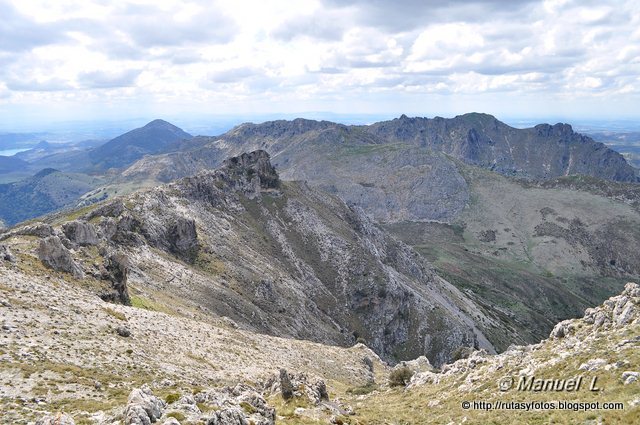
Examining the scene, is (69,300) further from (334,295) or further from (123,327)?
(334,295)

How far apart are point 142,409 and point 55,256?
45694 millimetres

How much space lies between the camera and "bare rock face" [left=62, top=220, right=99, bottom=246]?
7919cm

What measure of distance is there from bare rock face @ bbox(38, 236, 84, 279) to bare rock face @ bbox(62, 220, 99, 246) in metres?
16.1

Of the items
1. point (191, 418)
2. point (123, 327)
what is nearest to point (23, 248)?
point (123, 327)

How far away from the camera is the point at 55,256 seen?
62625mm

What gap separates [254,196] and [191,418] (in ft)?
439

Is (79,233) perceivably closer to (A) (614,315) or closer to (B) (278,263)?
(B) (278,263)

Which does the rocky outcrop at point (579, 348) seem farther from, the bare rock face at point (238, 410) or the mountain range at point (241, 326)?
the bare rock face at point (238, 410)

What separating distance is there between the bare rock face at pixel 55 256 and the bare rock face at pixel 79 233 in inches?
633

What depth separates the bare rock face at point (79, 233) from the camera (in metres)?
79.2

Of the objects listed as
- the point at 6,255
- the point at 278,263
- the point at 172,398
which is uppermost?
the point at 6,255

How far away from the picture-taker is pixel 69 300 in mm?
51812

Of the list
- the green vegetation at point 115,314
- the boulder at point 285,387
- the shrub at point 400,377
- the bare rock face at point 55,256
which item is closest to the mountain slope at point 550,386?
the boulder at point 285,387

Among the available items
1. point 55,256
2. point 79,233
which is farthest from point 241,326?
point 55,256
